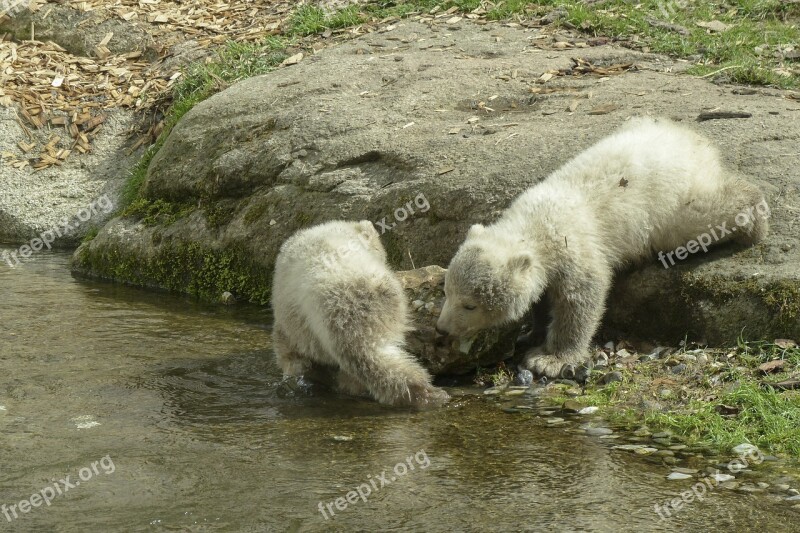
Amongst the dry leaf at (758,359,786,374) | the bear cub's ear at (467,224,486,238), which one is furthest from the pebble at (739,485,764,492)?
the bear cub's ear at (467,224,486,238)

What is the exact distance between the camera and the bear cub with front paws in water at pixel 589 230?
6.25 m

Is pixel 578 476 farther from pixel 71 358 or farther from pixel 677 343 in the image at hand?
pixel 71 358

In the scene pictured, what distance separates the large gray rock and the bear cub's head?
0.99 meters

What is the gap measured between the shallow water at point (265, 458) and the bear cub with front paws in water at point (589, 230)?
0.65 metres

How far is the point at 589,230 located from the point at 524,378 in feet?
3.51

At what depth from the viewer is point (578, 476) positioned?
4750mm

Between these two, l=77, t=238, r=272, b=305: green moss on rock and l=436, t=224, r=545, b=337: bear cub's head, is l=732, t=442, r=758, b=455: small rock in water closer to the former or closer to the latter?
l=436, t=224, r=545, b=337: bear cub's head

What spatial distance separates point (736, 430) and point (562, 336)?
1489 millimetres

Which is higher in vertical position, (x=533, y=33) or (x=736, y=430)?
(x=533, y=33)

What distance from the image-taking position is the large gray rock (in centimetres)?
673

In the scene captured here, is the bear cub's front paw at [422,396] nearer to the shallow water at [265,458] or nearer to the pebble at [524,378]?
the shallow water at [265,458]

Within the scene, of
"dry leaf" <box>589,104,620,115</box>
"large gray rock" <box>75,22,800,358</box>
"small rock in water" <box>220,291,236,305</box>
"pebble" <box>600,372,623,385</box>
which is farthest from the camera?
"small rock in water" <box>220,291,236,305</box>

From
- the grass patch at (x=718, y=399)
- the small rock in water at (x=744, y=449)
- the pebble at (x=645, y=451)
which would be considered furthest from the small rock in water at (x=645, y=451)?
the small rock in water at (x=744, y=449)

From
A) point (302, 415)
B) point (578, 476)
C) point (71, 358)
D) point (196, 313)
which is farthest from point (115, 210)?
point (578, 476)
